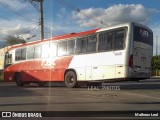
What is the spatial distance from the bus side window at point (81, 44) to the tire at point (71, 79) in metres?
1.35

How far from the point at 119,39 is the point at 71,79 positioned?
4.39 metres

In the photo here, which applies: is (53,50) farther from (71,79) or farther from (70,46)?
(71,79)

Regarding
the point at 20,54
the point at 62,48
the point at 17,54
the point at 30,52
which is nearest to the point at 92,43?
the point at 62,48

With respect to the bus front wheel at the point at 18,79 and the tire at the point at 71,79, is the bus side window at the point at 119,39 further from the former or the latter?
A: the bus front wheel at the point at 18,79

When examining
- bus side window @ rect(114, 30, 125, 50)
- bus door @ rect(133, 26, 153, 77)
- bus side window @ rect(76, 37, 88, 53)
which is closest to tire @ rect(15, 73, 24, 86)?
bus side window @ rect(76, 37, 88, 53)

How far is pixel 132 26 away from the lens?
16.5m

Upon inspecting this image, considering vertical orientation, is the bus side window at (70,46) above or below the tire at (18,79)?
above

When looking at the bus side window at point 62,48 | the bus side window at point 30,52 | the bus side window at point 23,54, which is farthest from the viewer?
the bus side window at point 23,54

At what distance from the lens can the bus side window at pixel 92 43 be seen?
18297 millimetres

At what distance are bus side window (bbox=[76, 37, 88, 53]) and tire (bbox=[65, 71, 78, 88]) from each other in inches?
53.2

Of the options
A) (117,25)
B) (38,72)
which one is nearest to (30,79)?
(38,72)

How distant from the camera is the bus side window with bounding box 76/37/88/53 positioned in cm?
1896

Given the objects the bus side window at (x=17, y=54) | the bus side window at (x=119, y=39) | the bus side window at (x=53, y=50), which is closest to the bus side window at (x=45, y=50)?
the bus side window at (x=53, y=50)

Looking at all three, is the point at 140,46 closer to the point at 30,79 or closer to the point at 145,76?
the point at 145,76
